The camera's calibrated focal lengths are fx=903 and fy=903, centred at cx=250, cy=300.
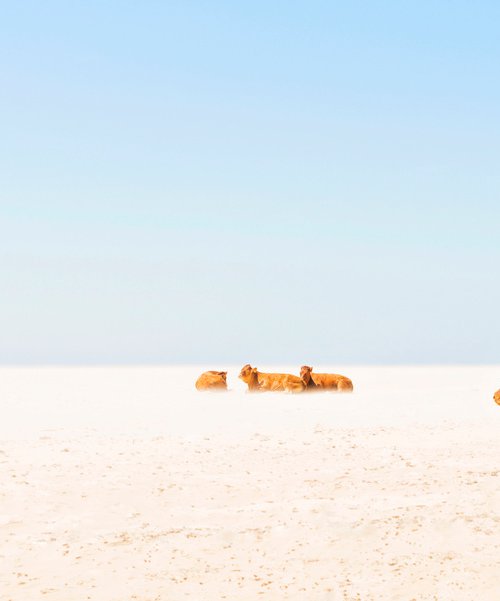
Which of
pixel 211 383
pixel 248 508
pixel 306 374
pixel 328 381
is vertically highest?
pixel 306 374

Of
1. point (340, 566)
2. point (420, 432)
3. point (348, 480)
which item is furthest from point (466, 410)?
point (340, 566)

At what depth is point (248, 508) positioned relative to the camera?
497 inches

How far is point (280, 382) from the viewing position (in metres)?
28.2

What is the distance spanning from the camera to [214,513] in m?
12.4

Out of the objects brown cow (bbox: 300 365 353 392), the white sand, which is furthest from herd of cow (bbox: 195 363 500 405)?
the white sand

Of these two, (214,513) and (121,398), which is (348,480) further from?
(121,398)

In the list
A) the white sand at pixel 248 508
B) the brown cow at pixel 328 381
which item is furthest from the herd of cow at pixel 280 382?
the white sand at pixel 248 508

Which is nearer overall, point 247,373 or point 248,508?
point 248,508

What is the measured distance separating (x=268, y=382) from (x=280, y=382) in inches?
14.8

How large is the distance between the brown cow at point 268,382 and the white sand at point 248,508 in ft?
23.1

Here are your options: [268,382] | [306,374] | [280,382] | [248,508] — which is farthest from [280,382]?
[248,508]

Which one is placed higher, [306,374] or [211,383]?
[306,374]

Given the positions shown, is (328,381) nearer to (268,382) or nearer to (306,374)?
(306,374)

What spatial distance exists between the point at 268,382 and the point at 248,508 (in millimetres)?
15671
